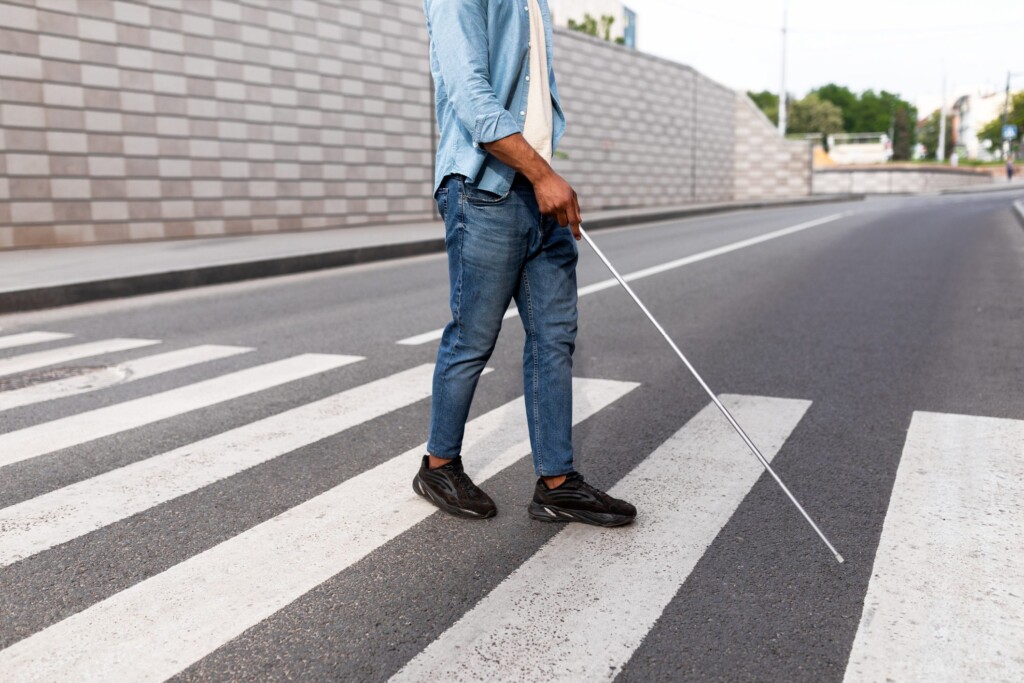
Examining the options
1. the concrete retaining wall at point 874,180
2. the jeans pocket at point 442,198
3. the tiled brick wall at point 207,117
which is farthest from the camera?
the concrete retaining wall at point 874,180

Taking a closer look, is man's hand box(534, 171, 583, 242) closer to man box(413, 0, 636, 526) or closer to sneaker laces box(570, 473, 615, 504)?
man box(413, 0, 636, 526)

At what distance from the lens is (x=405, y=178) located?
685 inches

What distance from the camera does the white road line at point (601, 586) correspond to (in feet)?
7.04

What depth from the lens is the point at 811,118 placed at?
4313 inches

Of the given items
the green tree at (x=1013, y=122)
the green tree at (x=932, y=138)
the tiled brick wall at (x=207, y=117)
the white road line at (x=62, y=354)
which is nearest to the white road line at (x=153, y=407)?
the white road line at (x=62, y=354)

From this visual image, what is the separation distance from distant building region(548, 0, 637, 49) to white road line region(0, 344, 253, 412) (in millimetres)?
45765

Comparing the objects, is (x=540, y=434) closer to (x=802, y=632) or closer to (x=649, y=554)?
(x=649, y=554)

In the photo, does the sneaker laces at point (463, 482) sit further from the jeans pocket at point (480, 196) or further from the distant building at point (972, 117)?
the distant building at point (972, 117)

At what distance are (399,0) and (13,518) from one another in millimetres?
15413

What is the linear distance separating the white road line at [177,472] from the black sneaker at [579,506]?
1225mm

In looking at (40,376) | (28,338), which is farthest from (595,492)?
(28,338)

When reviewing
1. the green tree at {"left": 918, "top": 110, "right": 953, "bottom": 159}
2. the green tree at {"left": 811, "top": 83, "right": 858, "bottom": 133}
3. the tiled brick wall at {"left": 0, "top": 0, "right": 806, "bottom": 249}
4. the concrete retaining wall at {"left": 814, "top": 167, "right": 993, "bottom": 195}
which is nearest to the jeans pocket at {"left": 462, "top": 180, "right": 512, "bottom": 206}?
the tiled brick wall at {"left": 0, "top": 0, "right": 806, "bottom": 249}

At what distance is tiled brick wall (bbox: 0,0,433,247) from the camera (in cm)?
1157

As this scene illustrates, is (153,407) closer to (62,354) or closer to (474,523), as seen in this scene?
(62,354)
